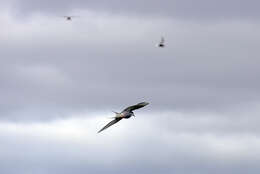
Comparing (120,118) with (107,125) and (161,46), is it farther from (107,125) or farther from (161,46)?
(161,46)

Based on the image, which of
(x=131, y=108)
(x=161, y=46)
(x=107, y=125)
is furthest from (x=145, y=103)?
(x=161, y=46)

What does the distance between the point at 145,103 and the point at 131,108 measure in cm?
251

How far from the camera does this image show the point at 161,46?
86938mm

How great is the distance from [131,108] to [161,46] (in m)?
26.8

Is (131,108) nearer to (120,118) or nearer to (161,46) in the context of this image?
(120,118)

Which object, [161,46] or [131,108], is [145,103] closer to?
[131,108]

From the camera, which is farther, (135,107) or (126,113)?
(135,107)

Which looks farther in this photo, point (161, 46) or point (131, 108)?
point (161, 46)

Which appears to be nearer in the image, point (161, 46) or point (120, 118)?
point (120, 118)

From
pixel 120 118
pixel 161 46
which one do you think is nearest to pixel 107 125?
pixel 120 118

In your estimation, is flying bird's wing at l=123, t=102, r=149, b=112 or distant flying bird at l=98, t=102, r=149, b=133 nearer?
distant flying bird at l=98, t=102, r=149, b=133

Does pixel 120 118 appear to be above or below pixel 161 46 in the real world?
below

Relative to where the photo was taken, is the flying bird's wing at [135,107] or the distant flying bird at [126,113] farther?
the flying bird's wing at [135,107]

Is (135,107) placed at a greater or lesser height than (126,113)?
greater
